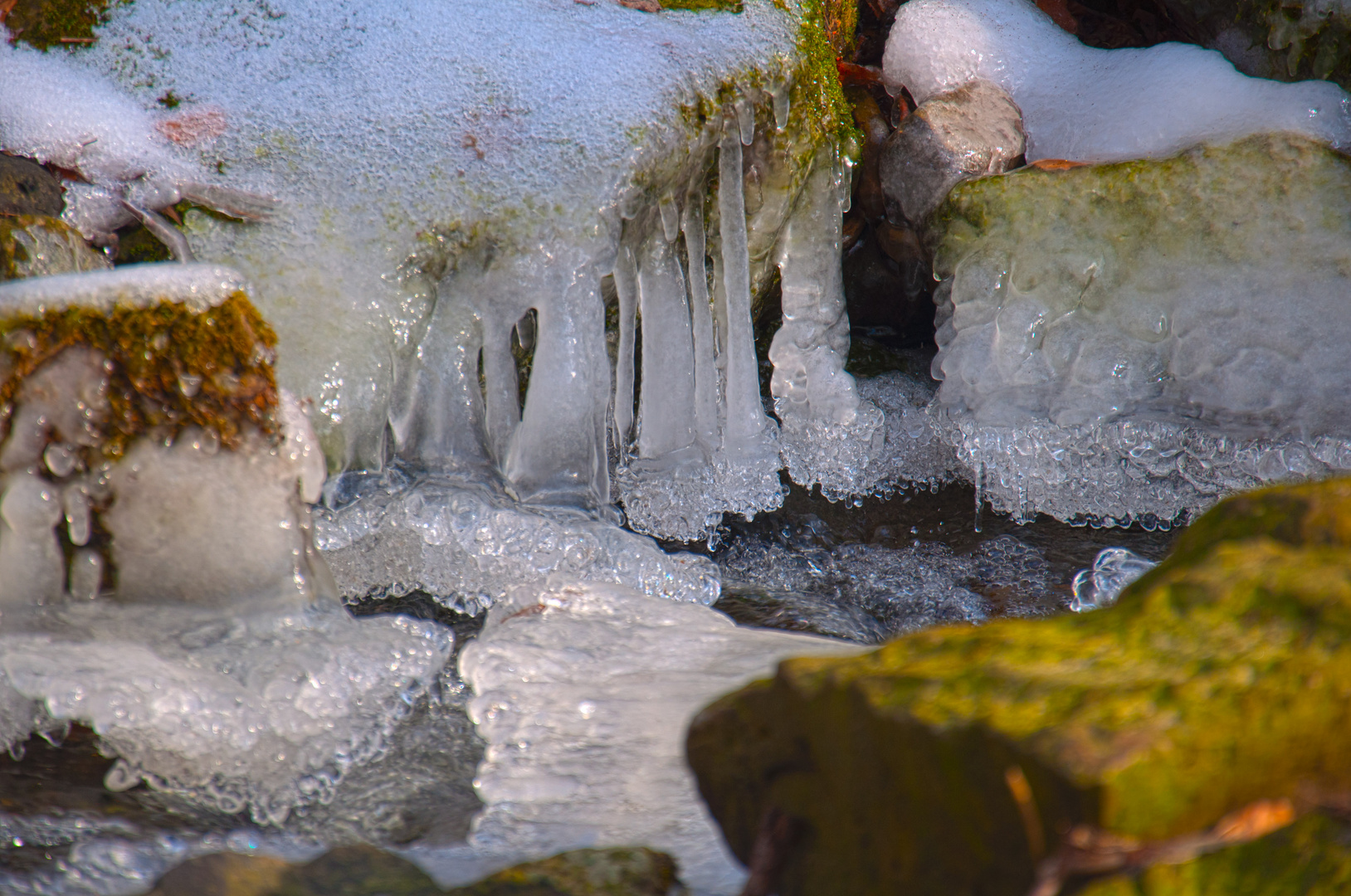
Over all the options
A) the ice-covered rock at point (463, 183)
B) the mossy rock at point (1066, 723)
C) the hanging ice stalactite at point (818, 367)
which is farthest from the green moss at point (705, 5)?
the mossy rock at point (1066, 723)

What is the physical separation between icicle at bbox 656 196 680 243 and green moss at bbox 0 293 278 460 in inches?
52.3

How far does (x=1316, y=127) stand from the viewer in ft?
9.86

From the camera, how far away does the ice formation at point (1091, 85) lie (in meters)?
3.07

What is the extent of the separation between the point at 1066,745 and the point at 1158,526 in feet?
8.42

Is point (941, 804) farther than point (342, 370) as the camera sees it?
No

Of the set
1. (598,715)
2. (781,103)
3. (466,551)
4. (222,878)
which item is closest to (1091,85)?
(781,103)

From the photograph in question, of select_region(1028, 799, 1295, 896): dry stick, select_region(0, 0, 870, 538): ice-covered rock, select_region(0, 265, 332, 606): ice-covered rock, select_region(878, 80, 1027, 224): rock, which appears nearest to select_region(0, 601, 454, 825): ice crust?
select_region(0, 265, 332, 606): ice-covered rock

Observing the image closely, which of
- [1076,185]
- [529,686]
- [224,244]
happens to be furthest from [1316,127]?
[224,244]

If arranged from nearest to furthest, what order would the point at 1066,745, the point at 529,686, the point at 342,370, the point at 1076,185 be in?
the point at 1066,745 → the point at 529,686 → the point at 342,370 → the point at 1076,185

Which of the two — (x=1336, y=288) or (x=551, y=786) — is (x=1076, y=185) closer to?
(x=1336, y=288)

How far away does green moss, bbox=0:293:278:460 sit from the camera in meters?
1.71

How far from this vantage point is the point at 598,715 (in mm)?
1688

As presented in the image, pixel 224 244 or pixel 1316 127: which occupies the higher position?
pixel 1316 127

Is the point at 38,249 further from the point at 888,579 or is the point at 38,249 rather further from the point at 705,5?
the point at 888,579
